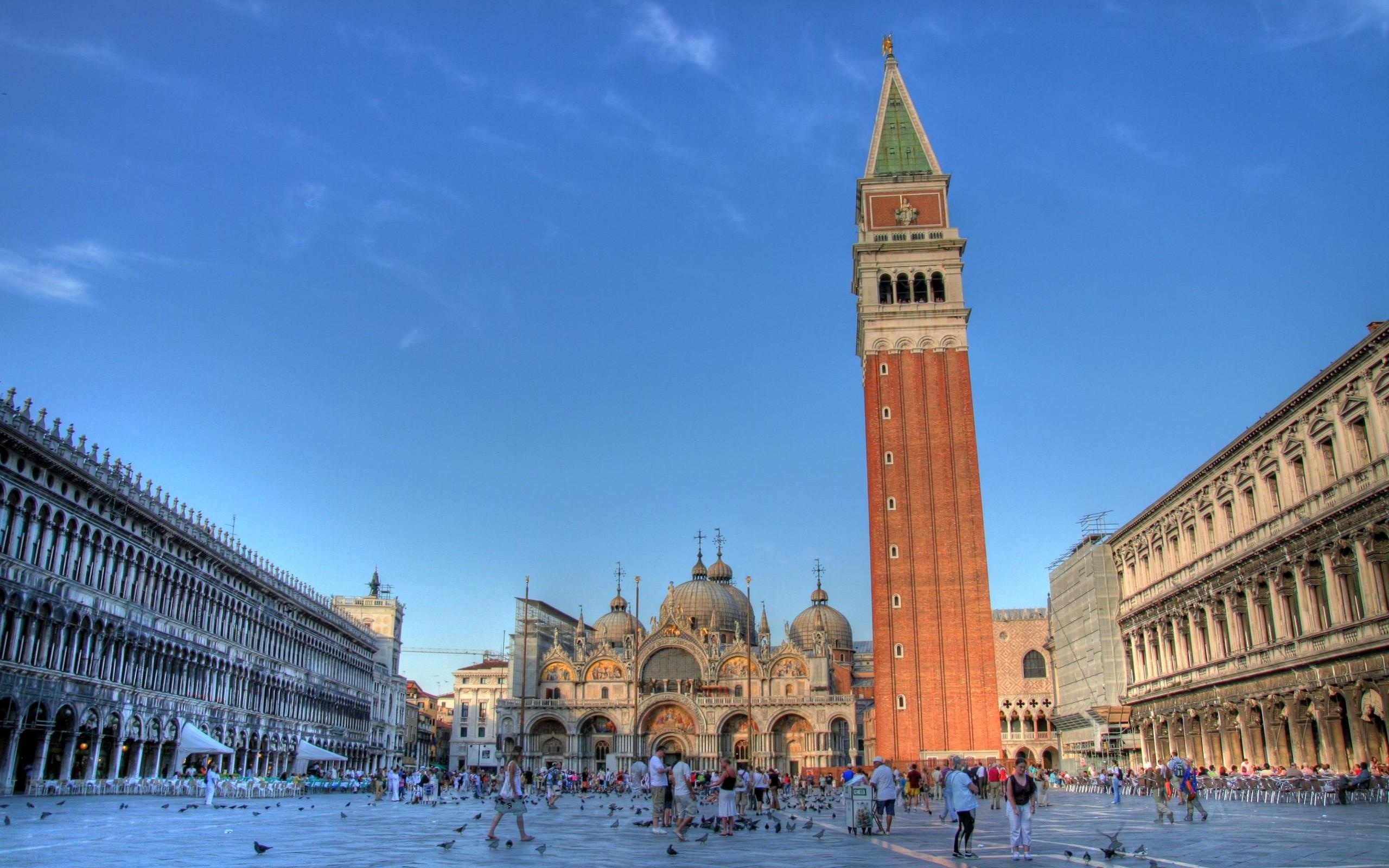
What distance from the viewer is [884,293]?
6300 centimetres

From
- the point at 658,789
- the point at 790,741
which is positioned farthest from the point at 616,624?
the point at 658,789

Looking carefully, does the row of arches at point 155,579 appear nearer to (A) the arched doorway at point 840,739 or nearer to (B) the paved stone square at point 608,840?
(B) the paved stone square at point 608,840

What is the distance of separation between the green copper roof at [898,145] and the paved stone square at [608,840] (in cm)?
4666

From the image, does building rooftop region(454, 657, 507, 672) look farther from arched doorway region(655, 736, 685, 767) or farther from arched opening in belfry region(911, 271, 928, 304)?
arched opening in belfry region(911, 271, 928, 304)

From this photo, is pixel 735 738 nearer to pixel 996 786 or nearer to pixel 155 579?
pixel 155 579

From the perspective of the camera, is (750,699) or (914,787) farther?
(750,699)

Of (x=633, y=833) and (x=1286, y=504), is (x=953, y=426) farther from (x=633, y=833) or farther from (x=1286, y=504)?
(x=633, y=833)

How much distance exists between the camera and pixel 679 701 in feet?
248

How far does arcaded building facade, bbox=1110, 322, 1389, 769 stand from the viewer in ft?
92.1

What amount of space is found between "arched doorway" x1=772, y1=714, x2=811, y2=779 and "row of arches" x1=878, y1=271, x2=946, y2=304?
29.6 m

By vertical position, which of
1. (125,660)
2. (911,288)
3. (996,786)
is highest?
(911,288)

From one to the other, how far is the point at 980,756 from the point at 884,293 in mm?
25919

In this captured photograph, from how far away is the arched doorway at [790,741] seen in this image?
7400cm

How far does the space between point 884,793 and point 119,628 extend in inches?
1165
